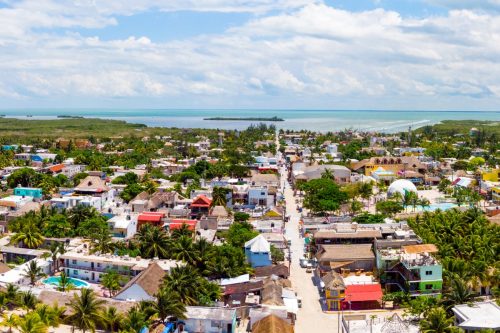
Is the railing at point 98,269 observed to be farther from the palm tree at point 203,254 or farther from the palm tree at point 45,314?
the palm tree at point 45,314

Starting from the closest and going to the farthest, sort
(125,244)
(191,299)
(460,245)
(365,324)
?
(365,324)
(191,299)
(460,245)
(125,244)

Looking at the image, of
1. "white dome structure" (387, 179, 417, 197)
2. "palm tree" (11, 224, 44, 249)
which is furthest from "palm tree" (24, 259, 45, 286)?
"white dome structure" (387, 179, 417, 197)

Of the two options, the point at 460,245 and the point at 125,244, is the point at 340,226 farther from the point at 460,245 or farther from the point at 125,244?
the point at 125,244

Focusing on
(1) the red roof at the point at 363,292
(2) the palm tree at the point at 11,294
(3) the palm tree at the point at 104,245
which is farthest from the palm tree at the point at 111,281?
(1) the red roof at the point at 363,292

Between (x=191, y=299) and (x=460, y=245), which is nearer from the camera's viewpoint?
(x=191, y=299)

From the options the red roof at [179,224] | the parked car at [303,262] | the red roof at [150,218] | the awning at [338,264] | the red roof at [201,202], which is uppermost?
the red roof at [201,202]

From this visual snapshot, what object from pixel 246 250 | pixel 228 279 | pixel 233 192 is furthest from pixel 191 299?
pixel 233 192

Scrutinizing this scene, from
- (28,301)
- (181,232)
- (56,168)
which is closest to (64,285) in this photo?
(28,301)
